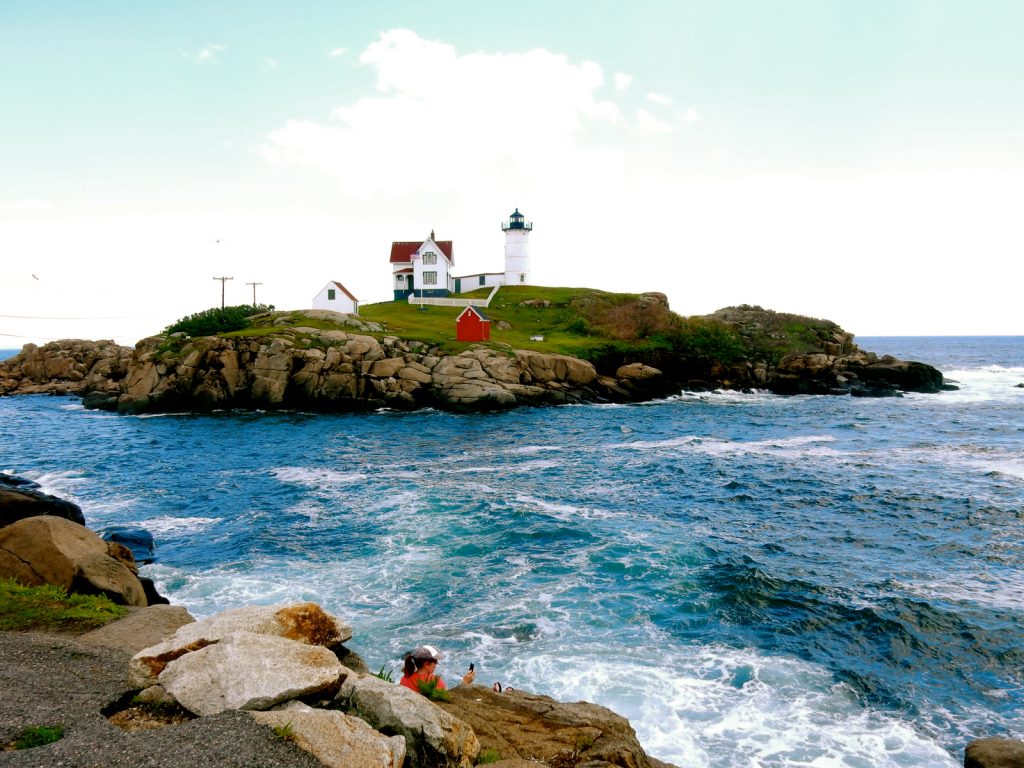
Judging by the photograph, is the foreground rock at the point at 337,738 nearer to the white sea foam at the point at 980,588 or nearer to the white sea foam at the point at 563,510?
the white sea foam at the point at 980,588

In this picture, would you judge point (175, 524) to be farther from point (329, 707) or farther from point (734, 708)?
point (734, 708)

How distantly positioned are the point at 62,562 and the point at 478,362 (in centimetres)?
4948

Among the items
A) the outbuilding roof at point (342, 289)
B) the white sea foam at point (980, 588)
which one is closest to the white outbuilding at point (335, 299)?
the outbuilding roof at point (342, 289)

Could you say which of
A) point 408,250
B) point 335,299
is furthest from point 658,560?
point 408,250

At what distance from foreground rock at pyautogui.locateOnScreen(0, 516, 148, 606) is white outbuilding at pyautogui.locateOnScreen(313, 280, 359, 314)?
234 feet

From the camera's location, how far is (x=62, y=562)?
15789 millimetres

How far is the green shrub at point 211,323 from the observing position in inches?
2943

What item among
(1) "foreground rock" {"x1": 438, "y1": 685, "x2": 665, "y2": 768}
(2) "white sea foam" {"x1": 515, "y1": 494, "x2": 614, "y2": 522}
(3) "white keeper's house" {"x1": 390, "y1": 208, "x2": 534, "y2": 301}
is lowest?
(2) "white sea foam" {"x1": 515, "y1": 494, "x2": 614, "y2": 522}

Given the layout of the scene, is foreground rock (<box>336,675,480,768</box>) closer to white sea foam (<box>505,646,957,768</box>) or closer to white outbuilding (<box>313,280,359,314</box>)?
white sea foam (<box>505,646,957,768</box>)

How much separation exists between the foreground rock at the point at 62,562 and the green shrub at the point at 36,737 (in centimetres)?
797

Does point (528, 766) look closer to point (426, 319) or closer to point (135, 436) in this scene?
point (135, 436)

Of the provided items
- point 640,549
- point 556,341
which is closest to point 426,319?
point 556,341

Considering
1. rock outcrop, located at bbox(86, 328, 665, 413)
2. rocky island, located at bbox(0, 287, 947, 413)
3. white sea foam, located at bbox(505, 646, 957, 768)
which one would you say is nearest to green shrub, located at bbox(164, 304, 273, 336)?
rocky island, located at bbox(0, 287, 947, 413)

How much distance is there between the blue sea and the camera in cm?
1460
